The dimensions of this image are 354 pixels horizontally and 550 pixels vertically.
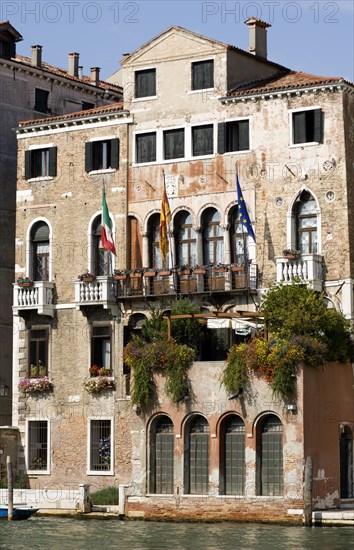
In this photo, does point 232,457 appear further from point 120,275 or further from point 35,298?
point 35,298

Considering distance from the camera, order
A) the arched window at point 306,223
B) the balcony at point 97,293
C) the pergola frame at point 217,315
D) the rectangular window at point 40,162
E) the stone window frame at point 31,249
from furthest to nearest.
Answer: the rectangular window at point 40,162, the stone window frame at point 31,249, the balcony at point 97,293, the arched window at point 306,223, the pergola frame at point 217,315

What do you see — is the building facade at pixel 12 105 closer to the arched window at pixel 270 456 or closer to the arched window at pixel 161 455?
the arched window at pixel 161 455

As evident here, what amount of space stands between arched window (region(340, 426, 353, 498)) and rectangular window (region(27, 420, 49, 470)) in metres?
9.90

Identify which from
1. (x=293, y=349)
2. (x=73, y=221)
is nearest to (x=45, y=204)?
(x=73, y=221)

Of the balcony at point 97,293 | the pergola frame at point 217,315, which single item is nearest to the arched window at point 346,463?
the pergola frame at point 217,315

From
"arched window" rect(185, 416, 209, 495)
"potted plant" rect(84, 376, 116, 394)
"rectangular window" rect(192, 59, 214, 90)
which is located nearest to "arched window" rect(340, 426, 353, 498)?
"arched window" rect(185, 416, 209, 495)

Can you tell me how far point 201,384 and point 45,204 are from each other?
9748mm

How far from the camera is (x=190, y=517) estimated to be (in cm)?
4153

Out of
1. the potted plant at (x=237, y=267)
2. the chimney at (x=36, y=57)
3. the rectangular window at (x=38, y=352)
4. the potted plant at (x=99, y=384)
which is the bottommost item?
the potted plant at (x=99, y=384)

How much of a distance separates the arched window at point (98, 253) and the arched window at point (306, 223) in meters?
6.58

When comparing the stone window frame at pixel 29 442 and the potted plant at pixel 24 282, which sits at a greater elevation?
the potted plant at pixel 24 282

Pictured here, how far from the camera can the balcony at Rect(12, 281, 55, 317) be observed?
48125mm

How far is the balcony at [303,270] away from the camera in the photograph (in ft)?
143

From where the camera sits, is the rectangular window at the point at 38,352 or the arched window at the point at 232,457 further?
the rectangular window at the point at 38,352
